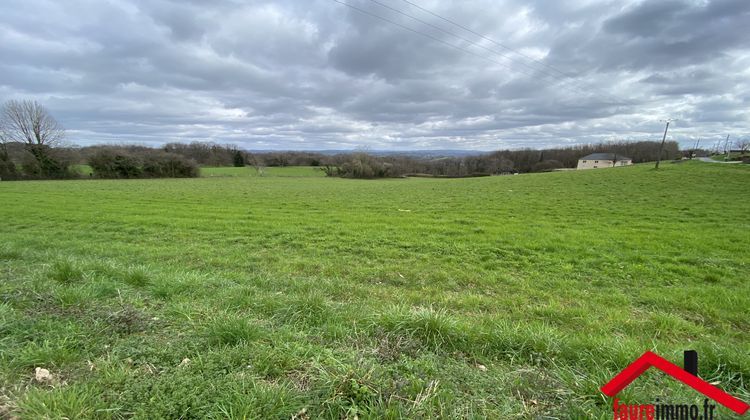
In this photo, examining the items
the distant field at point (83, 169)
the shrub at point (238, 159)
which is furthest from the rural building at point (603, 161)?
the distant field at point (83, 169)

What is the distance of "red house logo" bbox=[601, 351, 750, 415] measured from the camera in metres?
1.64

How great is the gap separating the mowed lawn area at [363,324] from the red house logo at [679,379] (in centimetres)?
8

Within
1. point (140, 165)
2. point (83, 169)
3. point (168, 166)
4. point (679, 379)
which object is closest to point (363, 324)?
point (679, 379)

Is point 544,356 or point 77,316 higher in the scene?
point 77,316

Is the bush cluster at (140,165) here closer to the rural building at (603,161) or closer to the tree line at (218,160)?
the tree line at (218,160)

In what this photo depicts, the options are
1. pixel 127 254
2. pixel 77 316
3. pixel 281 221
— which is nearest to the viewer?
pixel 77 316

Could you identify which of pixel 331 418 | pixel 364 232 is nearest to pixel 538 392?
pixel 331 418

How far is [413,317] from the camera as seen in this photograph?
325 cm

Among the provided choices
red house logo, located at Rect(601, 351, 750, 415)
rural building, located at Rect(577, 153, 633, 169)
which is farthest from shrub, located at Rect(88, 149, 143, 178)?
rural building, located at Rect(577, 153, 633, 169)

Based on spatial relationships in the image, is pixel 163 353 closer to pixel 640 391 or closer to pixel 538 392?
pixel 538 392

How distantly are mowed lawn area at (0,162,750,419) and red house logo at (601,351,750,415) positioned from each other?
0.08 m

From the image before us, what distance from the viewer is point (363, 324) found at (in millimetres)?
3352

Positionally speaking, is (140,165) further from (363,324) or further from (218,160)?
(363,324)

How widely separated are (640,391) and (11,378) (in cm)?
448
